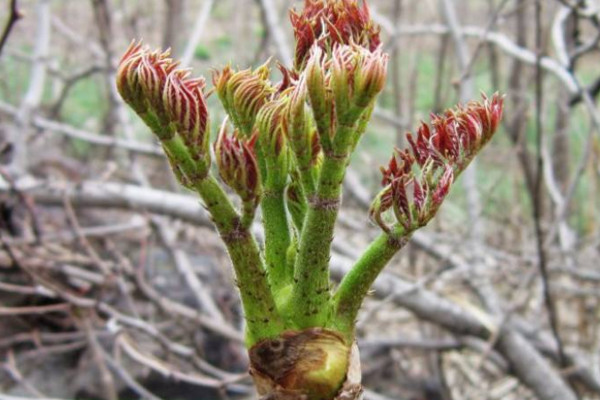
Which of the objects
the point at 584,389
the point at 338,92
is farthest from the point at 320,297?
the point at 584,389

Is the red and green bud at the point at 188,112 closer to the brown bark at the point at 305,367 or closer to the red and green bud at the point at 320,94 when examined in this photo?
the red and green bud at the point at 320,94

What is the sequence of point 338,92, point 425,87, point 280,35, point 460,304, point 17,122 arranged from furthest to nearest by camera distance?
point 425,87, point 280,35, point 17,122, point 460,304, point 338,92

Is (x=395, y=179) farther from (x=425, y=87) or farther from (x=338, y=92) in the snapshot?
(x=425, y=87)

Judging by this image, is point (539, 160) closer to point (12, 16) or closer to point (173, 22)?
point (12, 16)

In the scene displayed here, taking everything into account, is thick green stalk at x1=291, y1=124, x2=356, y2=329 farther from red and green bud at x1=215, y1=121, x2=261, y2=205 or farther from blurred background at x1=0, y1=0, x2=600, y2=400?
blurred background at x1=0, y1=0, x2=600, y2=400

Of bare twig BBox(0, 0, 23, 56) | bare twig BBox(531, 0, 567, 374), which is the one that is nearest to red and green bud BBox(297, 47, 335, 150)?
bare twig BBox(0, 0, 23, 56)

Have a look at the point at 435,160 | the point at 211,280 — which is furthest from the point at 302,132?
the point at 211,280

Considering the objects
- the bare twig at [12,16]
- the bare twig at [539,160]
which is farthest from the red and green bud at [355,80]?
the bare twig at [539,160]

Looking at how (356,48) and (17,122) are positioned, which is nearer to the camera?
(356,48)
